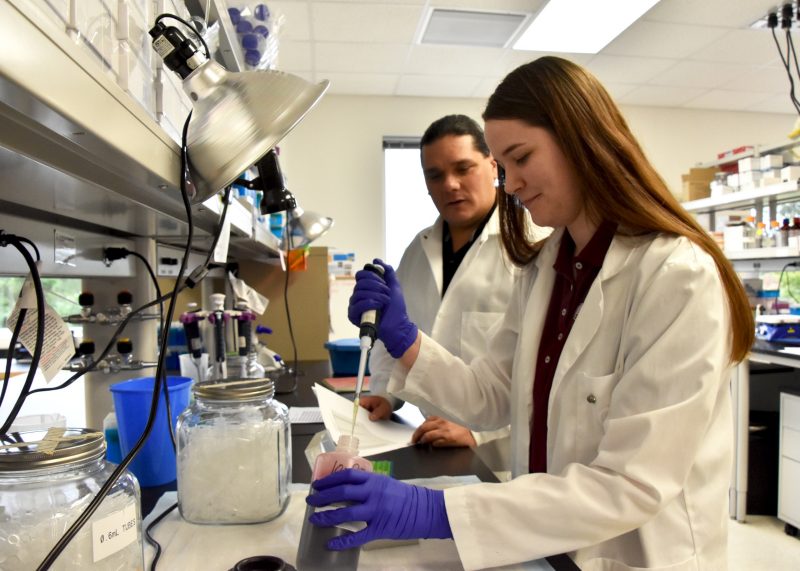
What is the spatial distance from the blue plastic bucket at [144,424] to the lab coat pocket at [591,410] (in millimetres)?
649

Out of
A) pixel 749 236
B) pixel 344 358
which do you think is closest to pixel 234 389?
pixel 344 358

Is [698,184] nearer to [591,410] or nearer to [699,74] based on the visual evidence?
[699,74]

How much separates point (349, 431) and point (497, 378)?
1.07ft

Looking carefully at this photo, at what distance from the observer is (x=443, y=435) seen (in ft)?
3.77

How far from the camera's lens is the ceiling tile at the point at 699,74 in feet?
13.5

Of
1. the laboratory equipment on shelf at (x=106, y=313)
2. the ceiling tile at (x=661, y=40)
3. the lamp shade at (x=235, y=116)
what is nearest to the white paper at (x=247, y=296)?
the laboratory equipment on shelf at (x=106, y=313)

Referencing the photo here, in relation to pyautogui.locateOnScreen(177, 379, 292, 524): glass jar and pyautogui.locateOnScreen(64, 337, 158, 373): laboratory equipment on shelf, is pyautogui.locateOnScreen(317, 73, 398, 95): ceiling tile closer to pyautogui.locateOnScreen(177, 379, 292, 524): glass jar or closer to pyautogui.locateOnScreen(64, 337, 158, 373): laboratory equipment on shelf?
pyautogui.locateOnScreen(64, 337, 158, 373): laboratory equipment on shelf

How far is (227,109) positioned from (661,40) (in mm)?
3926

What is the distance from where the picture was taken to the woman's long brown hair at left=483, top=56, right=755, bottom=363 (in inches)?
33.5

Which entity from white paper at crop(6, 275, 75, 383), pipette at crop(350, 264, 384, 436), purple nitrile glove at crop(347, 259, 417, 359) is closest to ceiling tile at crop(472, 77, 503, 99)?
purple nitrile glove at crop(347, 259, 417, 359)

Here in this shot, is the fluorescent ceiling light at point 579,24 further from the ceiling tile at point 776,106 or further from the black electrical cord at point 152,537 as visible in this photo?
the black electrical cord at point 152,537

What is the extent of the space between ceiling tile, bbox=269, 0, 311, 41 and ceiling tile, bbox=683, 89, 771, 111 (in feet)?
11.4

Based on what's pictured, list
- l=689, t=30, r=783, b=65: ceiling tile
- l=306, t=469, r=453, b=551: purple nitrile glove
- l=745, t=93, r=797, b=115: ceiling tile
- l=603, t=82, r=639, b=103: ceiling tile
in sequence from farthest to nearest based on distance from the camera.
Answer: l=745, t=93, r=797, b=115: ceiling tile
l=603, t=82, r=639, b=103: ceiling tile
l=689, t=30, r=783, b=65: ceiling tile
l=306, t=469, r=453, b=551: purple nitrile glove

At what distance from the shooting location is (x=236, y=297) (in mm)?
1983
